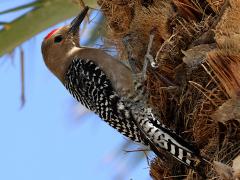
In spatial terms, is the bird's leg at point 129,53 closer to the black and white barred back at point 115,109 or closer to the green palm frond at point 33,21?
the black and white barred back at point 115,109

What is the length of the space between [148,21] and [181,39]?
28 centimetres

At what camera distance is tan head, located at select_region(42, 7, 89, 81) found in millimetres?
4809

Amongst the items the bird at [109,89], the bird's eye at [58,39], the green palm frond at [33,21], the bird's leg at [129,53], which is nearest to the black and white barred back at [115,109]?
the bird at [109,89]

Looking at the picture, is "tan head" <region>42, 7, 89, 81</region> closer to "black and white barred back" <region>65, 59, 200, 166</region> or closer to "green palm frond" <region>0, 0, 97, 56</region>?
"black and white barred back" <region>65, 59, 200, 166</region>

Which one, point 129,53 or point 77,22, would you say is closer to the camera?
point 129,53

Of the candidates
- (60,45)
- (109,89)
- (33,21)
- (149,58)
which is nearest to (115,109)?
(109,89)

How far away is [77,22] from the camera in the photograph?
4805 millimetres

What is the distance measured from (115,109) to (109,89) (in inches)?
6.6

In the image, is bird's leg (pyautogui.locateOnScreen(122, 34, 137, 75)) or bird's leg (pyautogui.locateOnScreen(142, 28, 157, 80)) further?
bird's leg (pyautogui.locateOnScreen(122, 34, 137, 75))

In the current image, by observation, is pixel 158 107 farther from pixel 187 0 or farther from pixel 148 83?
pixel 187 0

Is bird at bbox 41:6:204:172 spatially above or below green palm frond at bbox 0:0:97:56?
below

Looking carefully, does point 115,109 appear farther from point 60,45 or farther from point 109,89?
point 60,45

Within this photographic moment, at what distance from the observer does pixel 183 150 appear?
11.6ft

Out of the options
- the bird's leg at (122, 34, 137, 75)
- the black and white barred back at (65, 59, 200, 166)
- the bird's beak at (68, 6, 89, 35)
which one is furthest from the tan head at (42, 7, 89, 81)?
the bird's leg at (122, 34, 137, 75)
